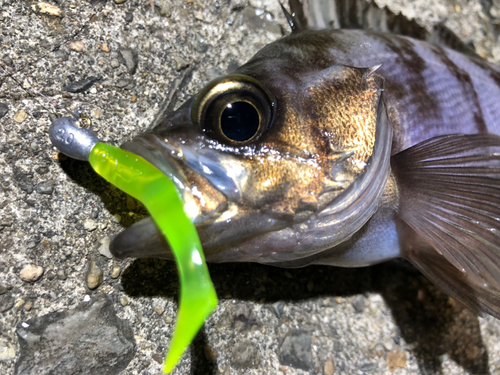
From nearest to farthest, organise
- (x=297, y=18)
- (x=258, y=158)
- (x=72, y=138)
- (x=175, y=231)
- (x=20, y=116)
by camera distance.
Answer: (x=175, y=231) → (x=258, y=158) → (x=72, y=138) → (x=20, y=116) → (x=297, y=18)

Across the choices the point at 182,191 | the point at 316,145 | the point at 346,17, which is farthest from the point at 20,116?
the point at 346,17

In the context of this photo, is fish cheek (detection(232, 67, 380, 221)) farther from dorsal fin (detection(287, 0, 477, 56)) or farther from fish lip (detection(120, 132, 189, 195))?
dorsal fin (detection(287, 0, 477, 56))

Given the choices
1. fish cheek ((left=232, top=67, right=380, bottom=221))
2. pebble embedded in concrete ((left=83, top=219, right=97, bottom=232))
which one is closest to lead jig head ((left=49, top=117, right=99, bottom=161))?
Answer: pebble embedded in concrete ((left=83, top=219, right=97, bottom=232))

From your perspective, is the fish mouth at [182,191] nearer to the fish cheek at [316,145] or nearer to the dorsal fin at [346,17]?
the fish cheek at [316,145]

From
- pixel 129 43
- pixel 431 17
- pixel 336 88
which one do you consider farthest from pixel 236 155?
pixel 431 17

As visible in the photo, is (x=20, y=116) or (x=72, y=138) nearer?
(x=72, y=138)

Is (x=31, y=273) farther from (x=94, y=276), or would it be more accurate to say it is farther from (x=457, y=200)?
(x=457, y=200)

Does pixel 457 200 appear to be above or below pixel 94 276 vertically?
above

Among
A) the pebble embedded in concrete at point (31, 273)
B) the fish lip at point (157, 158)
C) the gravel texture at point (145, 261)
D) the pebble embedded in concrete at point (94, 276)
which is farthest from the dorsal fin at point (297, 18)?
the pebble embedded in concrete at point (31, 273)
